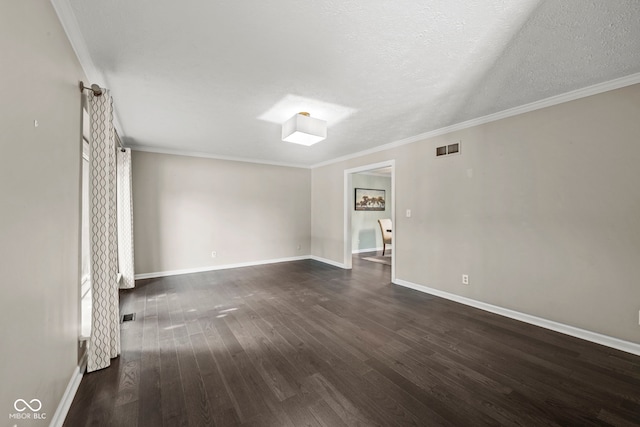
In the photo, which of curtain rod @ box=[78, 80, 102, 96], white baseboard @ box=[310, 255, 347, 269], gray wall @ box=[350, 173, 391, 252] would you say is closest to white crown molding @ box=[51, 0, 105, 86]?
curtain rod @ box=[78, 80, 102, 96]

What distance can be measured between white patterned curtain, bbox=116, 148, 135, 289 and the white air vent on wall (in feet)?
15.6

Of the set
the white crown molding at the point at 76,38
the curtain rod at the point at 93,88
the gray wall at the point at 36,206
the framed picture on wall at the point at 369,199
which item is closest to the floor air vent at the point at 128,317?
the gray wall at the point at 36,206

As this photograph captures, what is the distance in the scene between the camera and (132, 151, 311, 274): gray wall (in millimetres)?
4559

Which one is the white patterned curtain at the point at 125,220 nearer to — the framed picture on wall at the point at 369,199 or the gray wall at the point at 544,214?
the gray wall at the point at 544,214

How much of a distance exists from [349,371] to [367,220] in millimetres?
5878

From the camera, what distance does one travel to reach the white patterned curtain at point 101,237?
76.9 inches

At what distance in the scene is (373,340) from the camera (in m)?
2.41

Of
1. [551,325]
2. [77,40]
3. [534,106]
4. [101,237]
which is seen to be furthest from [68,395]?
[534,106]

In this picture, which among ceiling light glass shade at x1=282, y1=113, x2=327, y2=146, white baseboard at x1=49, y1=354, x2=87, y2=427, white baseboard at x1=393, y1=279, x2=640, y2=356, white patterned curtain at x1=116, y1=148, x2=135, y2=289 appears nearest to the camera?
white baseboard at x1=49, y1=354, x2=87, y2=427

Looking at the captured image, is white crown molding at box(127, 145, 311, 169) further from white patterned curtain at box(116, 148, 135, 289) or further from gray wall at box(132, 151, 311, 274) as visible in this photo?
white patterned curtain at box(116, 148, 135, 289)

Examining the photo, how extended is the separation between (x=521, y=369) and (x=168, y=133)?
16.1ft

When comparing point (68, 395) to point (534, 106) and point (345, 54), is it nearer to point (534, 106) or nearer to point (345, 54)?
point (345, 54)

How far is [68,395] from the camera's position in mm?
1591

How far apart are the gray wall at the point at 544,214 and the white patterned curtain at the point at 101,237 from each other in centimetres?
377
